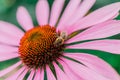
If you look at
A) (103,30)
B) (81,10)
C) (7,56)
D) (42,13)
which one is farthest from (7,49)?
(103,30)

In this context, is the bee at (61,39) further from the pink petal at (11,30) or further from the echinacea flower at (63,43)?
the pink petal at (11,30)

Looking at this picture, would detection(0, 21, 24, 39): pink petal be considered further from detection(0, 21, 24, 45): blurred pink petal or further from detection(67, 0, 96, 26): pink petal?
detection(67, 0, 96, 26): pink petal


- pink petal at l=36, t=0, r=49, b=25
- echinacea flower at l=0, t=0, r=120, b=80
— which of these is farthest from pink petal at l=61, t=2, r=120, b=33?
pink petal at l=36, t=0, r=49, b=25

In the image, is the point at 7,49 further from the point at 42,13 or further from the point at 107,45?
the point at 107,45

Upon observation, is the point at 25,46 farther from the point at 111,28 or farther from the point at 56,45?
the point at 111,28

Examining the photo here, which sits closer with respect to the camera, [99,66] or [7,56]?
[99,66]

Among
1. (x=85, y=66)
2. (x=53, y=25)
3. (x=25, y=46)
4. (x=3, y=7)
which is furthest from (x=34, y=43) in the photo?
(x=3, y=7)

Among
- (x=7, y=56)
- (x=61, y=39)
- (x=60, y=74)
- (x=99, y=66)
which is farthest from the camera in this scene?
(x=7, y=56)
